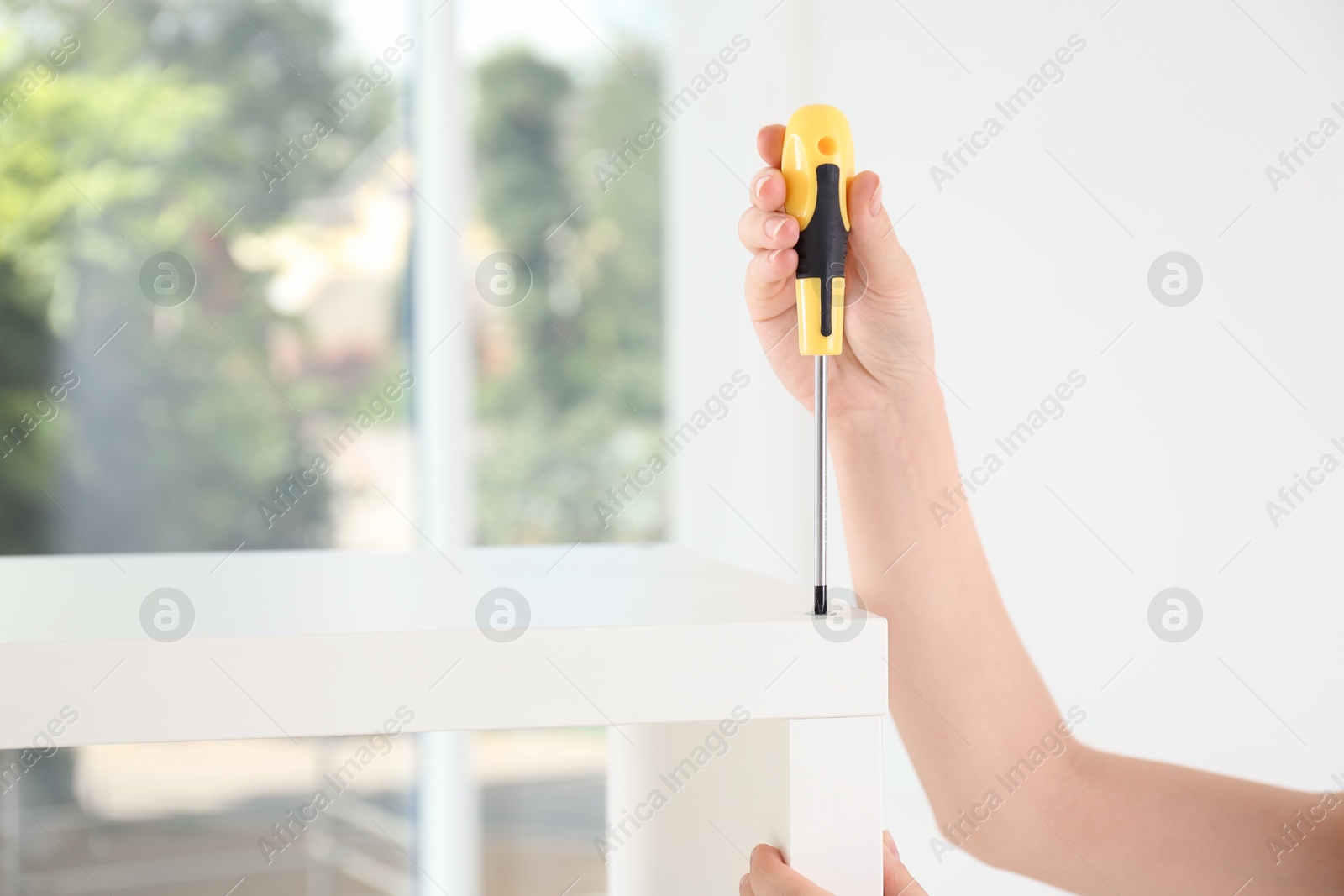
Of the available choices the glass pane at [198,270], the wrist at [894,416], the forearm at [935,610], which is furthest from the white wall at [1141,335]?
the glass pane at [198,270]

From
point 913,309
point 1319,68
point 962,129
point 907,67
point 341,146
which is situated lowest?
point 913,309

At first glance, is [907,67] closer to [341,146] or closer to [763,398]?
[763,398]

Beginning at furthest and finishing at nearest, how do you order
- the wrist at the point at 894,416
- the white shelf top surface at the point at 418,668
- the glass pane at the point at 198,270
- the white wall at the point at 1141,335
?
the glass pane at the point at 198,270
the white wall at the point at 1141,335
the wrist at the point at 894,416
the white shelf top surface at the point at 418,668

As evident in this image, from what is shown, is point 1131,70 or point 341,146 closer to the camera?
point 1131,70

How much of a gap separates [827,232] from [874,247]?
0.32 ft

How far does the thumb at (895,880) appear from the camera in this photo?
0.56 m

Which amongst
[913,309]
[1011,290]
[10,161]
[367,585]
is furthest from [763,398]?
[10,161]

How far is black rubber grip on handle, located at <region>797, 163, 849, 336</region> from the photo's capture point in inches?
20.4

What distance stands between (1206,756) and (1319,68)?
697 millimetres

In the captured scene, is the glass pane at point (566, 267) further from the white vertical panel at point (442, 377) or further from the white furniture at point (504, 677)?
the white furniture at point (504, 677)

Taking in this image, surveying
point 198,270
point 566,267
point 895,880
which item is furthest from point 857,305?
point 198,270

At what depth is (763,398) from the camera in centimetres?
180

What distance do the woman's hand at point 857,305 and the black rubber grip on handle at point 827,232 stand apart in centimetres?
2

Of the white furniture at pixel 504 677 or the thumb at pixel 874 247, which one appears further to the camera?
the thumb at pixel 874 247
